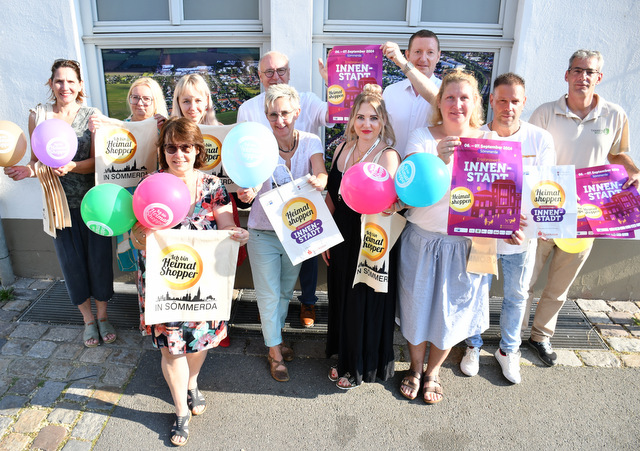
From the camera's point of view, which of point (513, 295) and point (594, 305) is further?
point (594, 305)

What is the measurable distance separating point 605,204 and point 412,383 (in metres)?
1.83

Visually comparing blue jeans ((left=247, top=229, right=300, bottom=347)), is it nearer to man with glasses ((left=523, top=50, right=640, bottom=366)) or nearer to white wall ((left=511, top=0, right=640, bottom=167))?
man with glasses ((left=523, top=50, right=640, bottom=366))

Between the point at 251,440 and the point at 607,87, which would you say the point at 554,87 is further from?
the point at 251,440

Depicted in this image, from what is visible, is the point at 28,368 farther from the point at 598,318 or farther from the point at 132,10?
the point at 598,318

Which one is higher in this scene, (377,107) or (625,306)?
(377,107)

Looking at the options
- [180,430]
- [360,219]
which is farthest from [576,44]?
[180,430]

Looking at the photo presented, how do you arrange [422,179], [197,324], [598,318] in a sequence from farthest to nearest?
[598,318] → [197,324] → [422,179]

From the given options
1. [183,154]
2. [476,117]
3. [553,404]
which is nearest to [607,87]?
[476,117]

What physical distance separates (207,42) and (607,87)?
3.81 m

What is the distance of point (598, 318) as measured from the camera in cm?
427

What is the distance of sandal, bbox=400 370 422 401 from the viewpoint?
Result: 3.17 m

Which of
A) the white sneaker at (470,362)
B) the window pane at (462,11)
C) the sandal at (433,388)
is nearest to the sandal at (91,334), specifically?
the sandal at (433,388)

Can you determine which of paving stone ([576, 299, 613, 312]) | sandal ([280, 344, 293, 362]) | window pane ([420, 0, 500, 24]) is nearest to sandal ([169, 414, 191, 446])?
sandal ([280, 344, 293, 362])

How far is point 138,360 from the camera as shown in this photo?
3518 mm
